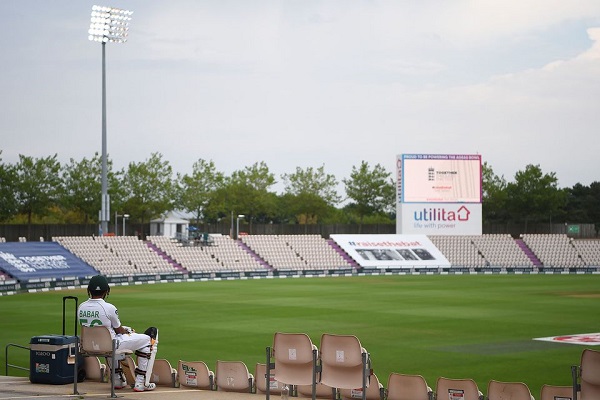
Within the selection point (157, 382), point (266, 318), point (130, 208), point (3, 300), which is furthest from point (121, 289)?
point (130, 208)

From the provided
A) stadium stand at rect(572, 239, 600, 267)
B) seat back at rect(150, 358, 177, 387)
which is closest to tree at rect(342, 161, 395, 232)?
stadium stand at rect(572, 239, 600, 267)

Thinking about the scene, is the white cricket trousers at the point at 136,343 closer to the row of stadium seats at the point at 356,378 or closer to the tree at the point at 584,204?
the row of stadium seats at the point at 356,378

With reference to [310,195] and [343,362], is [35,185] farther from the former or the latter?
[343,362]

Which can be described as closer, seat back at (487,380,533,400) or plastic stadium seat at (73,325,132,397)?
seat back at (487,380,533,400)

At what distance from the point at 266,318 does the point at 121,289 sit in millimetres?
18792

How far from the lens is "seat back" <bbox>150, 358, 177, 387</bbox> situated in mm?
13820

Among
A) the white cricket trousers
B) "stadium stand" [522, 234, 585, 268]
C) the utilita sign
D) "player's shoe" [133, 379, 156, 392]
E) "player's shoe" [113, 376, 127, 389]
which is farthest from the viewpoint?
"stadium stand" [522, 234, 585, 268]

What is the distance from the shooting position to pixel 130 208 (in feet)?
329

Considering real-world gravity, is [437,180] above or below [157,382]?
above

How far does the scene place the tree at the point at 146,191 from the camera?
100 metres

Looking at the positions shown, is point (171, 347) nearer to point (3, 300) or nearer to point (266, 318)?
point (266, 318)

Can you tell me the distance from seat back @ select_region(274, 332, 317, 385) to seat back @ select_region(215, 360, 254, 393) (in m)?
1.76

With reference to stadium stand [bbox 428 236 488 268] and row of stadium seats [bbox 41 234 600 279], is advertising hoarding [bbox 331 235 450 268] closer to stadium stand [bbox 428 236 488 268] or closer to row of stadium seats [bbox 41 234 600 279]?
stadium stand [bbox 428 236 488 268]

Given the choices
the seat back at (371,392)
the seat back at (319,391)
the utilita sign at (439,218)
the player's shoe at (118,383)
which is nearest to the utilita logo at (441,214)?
the utilita sign at (439,218)
